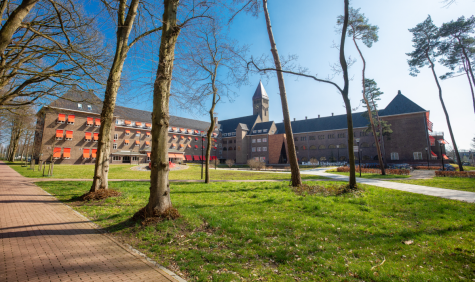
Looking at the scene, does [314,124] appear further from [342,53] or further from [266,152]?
[342,53]

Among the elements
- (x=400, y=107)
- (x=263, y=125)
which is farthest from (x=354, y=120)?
(x=263, y=125)

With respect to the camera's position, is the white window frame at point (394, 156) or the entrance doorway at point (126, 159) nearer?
the white window frame at point (394, 156)

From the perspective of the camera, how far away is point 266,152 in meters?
59.0

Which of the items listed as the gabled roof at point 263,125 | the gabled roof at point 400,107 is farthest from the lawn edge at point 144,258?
the gabled roof at point 263,125

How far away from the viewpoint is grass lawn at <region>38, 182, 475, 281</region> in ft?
10.6

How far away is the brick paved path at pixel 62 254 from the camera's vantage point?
3180mm

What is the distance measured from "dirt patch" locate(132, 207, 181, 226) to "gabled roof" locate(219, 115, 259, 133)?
A: 61.0m

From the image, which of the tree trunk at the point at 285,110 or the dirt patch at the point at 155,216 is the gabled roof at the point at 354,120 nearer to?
the tree trunk at the point at 285,110

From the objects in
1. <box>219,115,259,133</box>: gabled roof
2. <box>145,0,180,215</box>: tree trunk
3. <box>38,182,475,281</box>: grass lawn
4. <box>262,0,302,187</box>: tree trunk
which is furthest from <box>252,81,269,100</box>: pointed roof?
<box>145,0,180,215</box>: tree trunk

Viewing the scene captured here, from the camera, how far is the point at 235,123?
71.3 metres

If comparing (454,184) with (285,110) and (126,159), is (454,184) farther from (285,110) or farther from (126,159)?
(126,159)

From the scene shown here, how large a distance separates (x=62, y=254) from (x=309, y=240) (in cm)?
Result: 478

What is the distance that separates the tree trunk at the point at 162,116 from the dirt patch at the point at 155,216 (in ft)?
0.26

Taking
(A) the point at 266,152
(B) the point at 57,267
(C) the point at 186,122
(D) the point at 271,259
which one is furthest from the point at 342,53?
(C) the point at 186,122
